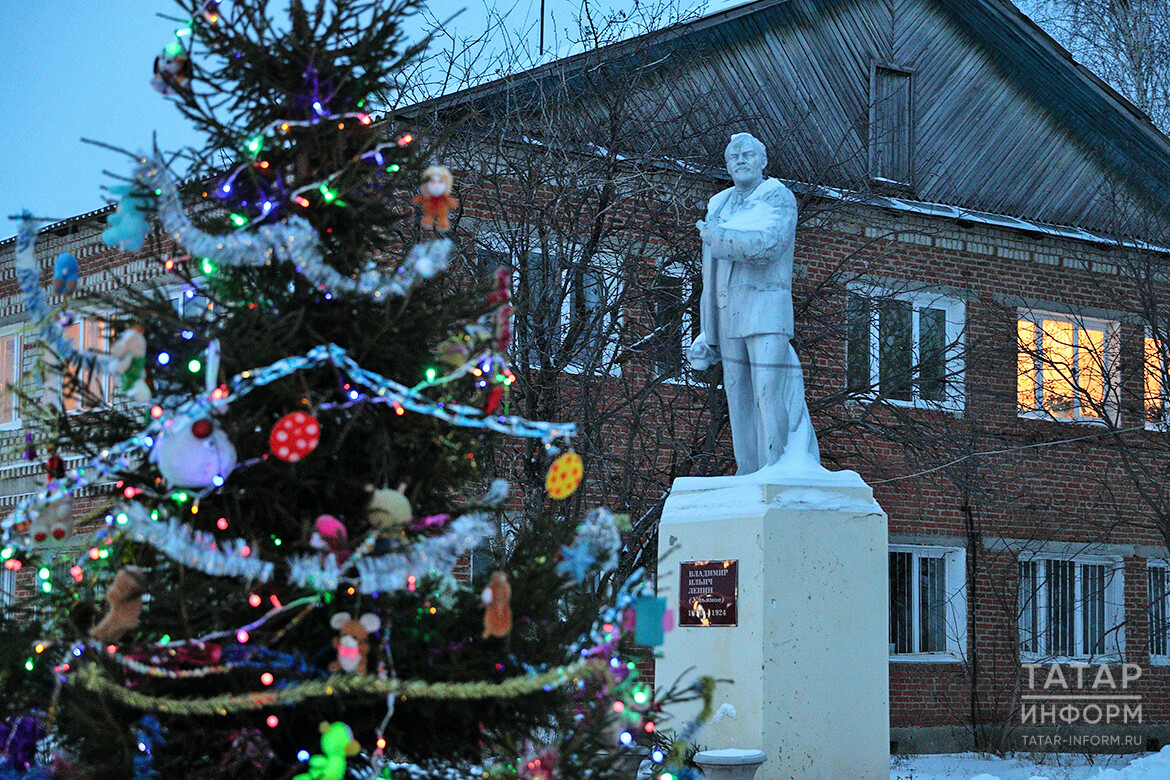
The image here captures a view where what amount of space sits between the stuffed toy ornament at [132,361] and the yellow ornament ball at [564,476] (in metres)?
1.16

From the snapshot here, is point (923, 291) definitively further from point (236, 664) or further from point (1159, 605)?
point (236, 664)

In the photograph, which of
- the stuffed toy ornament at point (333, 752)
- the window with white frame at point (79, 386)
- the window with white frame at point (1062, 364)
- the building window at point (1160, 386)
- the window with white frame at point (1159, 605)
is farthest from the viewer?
the window with white frame at point (1159, 605)

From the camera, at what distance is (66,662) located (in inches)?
159

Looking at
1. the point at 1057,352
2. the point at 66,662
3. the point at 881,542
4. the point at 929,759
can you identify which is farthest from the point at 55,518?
the point at 1057,352

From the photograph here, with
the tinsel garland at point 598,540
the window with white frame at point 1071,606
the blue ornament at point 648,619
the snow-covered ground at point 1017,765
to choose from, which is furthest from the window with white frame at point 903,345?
the blue ornament at point 648,619

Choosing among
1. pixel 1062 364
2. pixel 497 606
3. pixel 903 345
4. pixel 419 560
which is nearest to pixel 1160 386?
pixel 1062 364

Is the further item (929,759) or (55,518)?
(929,759)

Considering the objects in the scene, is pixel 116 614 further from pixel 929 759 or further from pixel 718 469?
pixel 929 759

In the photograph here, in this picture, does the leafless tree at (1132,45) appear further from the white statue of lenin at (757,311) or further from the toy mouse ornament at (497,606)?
the toy mouse ornament at (497,606)

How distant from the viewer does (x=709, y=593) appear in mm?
7574

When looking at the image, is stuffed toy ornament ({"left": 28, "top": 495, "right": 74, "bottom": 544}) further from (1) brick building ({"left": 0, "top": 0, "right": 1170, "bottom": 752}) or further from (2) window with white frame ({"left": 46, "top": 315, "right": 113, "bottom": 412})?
(1) brick building ({"left": 0, "top": 0, "right": 1170, "bottom": 752})

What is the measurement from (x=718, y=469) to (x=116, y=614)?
9399mm

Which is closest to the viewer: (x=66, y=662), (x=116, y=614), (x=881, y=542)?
(x=116, y=614)

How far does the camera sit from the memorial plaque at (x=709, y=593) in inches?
293
